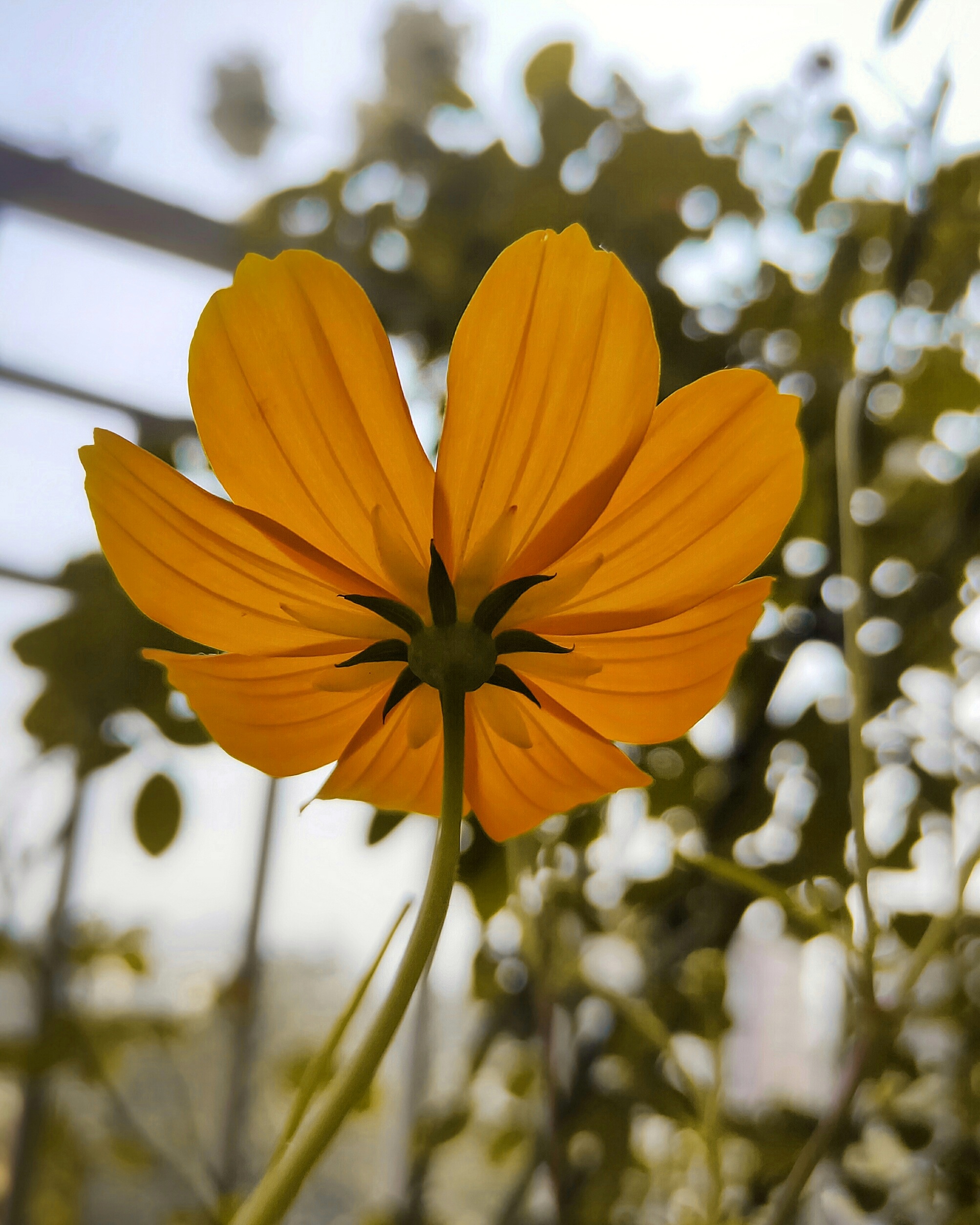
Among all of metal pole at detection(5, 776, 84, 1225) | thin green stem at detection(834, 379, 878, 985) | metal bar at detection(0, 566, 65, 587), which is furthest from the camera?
metal pole at detection(5, 776, 84, 1225)

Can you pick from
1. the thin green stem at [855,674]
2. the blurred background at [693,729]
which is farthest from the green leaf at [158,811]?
the thin green stem at [855,674]

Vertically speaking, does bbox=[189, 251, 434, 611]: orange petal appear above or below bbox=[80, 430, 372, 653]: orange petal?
above

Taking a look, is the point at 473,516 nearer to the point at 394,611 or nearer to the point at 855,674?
the point at 394,611

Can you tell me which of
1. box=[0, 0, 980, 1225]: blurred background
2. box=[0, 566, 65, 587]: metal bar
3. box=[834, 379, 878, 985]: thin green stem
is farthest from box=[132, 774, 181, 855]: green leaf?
box=[0, 566, 65, 587]: metal bar

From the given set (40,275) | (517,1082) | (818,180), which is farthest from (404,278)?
(40,275)

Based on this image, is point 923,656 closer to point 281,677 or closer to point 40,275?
point 281,677

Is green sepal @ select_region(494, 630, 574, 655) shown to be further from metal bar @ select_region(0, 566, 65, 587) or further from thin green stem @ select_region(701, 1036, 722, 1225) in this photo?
metal bar @ select_region(0, 566, 65, 587)
